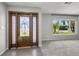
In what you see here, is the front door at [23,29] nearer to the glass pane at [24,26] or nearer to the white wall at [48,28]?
the glass pane at [24,26]

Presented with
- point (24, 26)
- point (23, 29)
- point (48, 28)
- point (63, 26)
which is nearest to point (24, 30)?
point (23, 29)

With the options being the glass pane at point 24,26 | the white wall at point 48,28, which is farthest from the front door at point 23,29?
the white wall at point 48,28

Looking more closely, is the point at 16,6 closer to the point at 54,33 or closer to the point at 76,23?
the point at 54,33

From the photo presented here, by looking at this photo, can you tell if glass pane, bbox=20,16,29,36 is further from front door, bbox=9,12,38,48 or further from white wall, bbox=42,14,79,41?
white wall, bbox=42,14,79,41

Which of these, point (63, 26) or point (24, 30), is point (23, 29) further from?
point (63, 26)

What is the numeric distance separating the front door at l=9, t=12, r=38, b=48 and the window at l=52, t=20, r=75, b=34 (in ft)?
9.22

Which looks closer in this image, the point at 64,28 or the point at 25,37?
the point at 25,37

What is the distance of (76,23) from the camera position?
782cm

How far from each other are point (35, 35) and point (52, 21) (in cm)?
279

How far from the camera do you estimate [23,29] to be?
4992 mm

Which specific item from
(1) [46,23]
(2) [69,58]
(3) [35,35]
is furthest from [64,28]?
(2) [69,58]

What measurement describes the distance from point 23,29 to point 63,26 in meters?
3.74

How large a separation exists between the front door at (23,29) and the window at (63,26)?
2.81m

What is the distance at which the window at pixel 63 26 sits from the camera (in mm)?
7574
